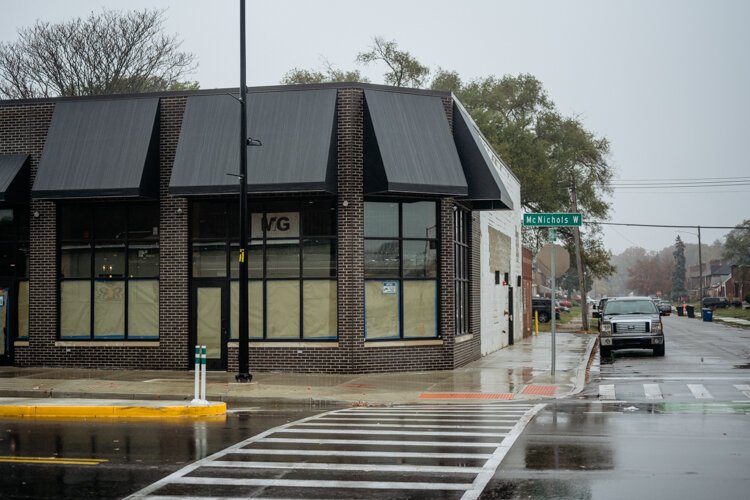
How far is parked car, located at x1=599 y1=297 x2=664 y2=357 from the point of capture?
27.3 meters

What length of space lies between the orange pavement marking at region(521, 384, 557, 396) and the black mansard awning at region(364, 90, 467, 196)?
4831 mm

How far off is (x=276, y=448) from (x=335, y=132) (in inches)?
422

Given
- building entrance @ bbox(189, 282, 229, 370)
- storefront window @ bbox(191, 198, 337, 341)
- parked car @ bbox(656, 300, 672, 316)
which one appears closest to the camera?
storefront window @ bbox(191, 198, 337, 341)

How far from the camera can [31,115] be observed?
22.0m

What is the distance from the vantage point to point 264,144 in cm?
1997

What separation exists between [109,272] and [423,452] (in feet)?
44.5

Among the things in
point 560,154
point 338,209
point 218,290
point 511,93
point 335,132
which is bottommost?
point 218,290

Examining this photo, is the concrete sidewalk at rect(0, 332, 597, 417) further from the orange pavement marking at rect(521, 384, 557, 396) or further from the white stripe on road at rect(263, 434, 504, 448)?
the white stripe on road at rect(263, 434, 504, 448)

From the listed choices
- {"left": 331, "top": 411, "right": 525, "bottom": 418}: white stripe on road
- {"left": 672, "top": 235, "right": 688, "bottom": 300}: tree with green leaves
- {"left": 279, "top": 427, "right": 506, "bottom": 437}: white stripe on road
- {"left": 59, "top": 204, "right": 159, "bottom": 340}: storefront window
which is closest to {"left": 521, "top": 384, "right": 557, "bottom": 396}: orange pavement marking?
{"left": 331, "top": 411, "right": 525, "bottom": 418}: white stripe on road

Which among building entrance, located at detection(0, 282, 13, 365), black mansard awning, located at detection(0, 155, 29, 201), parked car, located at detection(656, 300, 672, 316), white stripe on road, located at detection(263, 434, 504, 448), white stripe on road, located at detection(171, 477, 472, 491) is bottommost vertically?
white stripe on road, located at detection(263, 434, 504, 448)

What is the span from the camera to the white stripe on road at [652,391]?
1638 cm

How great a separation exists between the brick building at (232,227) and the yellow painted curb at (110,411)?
6245 mm

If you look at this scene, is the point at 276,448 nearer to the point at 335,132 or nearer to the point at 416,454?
the point at 416,454

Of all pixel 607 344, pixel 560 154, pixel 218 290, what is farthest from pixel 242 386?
pixel 560 154
